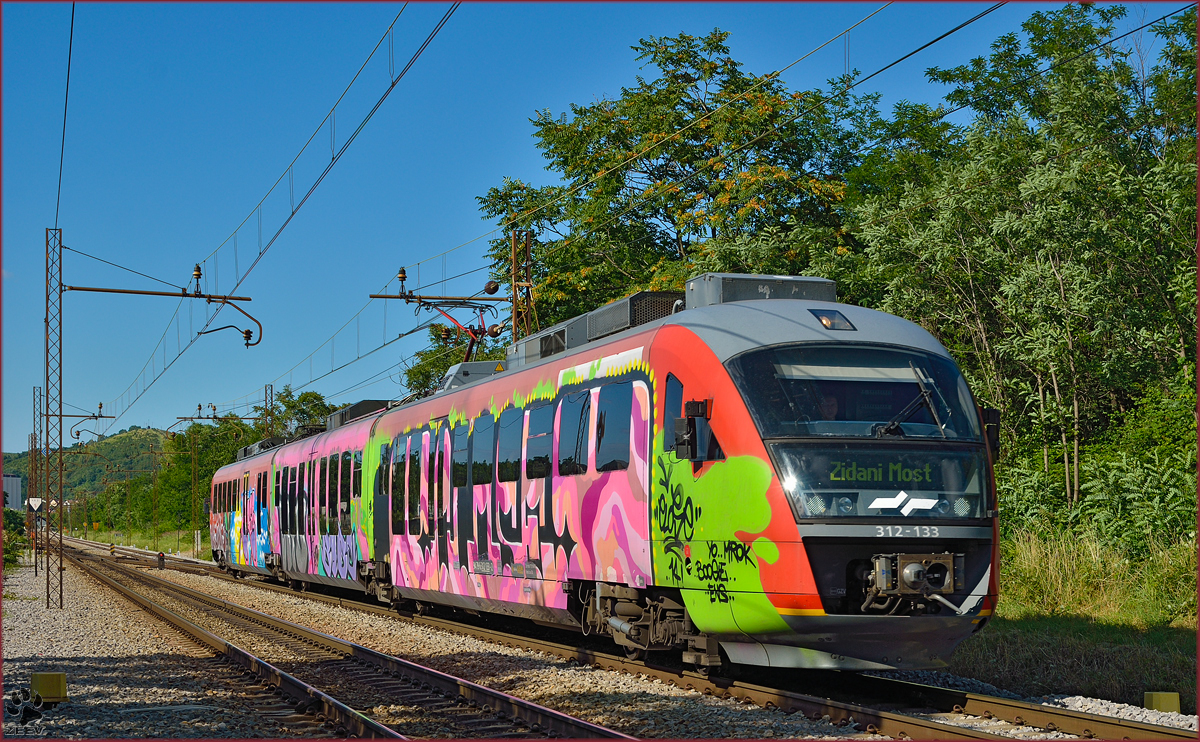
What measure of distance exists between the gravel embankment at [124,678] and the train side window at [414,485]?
3.55 m

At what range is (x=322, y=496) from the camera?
23.7 meters

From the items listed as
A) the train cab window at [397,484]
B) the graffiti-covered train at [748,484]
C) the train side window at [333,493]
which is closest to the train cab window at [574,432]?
the graffiti-covered train at [748,484]

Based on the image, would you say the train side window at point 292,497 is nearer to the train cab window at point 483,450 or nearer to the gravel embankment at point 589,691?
the gravel embankment at point 589,691

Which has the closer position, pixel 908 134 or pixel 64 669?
pixel 64 669

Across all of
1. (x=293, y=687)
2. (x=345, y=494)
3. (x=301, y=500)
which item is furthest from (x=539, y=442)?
(x=301, y=500)

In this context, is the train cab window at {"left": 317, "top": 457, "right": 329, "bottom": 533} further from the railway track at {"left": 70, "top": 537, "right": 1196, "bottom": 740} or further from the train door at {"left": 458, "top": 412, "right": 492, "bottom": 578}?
the railway track at {"left": 70, "top": 537, "right": 1196, "bottom": 740}

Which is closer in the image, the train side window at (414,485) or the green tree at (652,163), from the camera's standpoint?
the train side window at (414,485)

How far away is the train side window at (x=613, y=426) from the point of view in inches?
448

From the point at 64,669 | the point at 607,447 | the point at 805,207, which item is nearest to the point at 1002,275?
the point at 805,207

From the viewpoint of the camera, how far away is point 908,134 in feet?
119

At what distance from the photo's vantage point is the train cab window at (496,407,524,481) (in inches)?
549

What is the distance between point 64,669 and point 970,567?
1019 centimetres

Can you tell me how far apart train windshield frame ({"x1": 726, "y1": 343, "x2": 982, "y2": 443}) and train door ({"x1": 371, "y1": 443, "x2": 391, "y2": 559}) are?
10.4 m

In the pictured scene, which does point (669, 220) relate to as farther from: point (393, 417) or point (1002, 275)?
point (393, 417)
